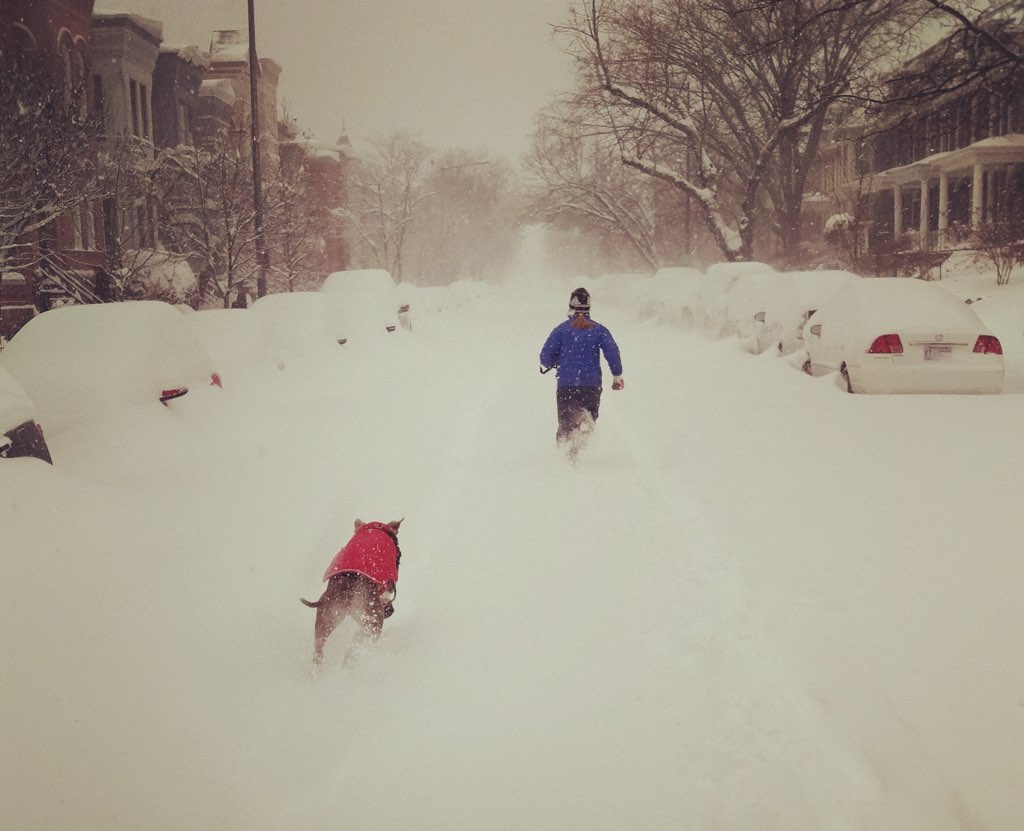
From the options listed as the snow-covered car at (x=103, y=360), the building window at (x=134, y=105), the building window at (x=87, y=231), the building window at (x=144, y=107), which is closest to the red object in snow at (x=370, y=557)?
the snow-covered car at (x=103, y=360)

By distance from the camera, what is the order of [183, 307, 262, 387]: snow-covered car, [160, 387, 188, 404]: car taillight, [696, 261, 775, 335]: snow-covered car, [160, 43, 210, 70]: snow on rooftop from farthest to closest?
[160, 43, 210, 70]: snow on rooftop
[696, 261, 775, 335]: snow-covered car
[183, 307, 262, 387]: snow-covered car
[160, 387, 188, 404]: car taillight

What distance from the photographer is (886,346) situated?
382 inches

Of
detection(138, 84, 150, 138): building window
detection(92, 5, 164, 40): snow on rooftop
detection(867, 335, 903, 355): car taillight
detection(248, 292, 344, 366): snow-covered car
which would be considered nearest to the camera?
detection(867, 335, 903, 355): car taillight

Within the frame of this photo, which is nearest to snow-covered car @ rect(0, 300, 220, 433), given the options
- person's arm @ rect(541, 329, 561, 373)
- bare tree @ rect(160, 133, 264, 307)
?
person's arm @ rect(541, 329, 561, 373)

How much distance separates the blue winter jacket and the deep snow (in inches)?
39.7

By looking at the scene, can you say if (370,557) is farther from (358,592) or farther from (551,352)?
(551,352)

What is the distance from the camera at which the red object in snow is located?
12.9ft

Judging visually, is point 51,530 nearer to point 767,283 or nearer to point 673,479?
point 673,479

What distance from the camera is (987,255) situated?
2358cm

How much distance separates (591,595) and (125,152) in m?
21.5

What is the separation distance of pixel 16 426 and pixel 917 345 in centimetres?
928

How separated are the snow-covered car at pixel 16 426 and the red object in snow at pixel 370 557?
157cm

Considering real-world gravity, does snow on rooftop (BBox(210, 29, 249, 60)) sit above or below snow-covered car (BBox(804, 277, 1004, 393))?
above

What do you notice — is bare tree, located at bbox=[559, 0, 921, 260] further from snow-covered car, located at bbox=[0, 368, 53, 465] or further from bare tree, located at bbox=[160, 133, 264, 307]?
snow-covered car, located at bbox=[0, 368, 53, 465]
